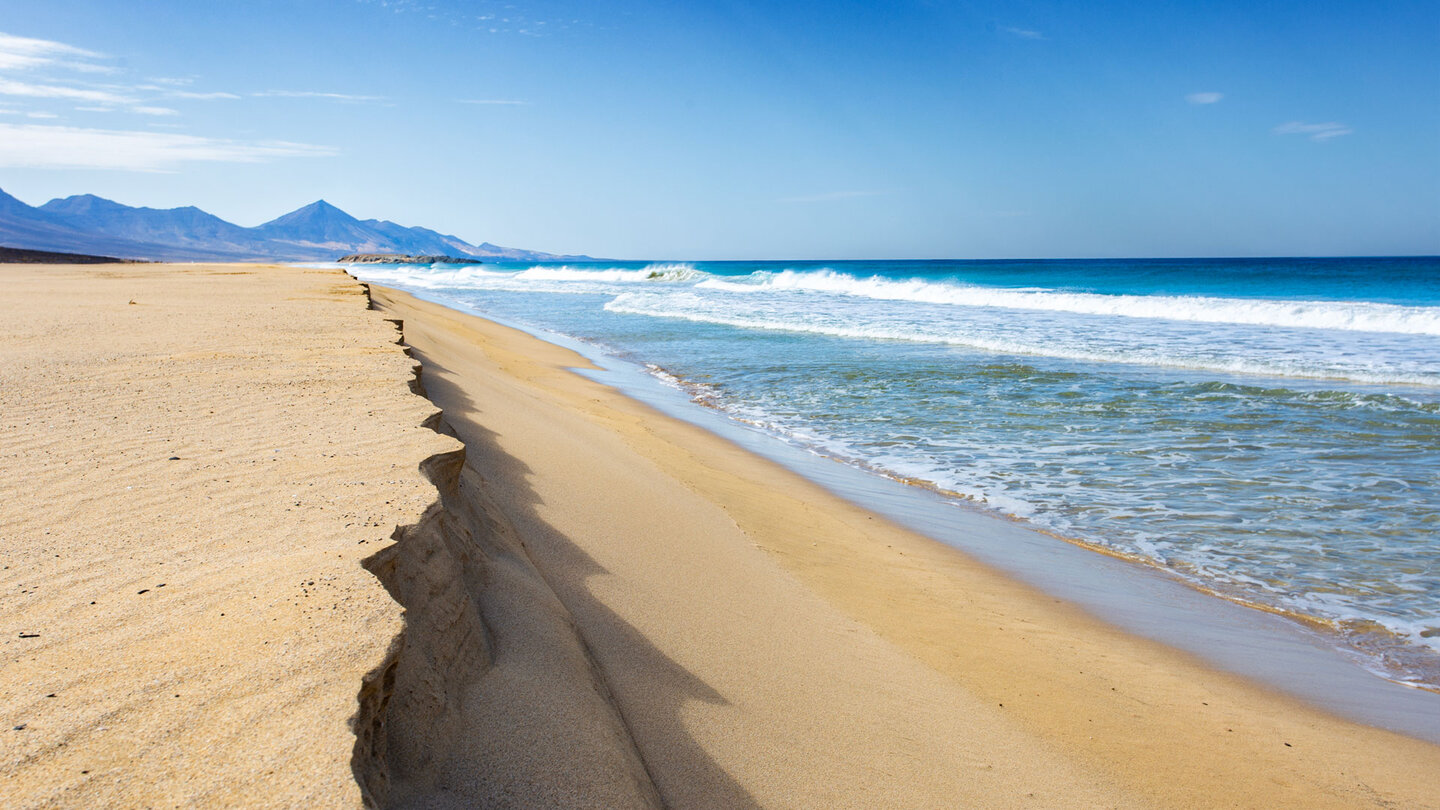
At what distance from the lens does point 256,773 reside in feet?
4.54

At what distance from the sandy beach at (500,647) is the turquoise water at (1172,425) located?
1351 millimetres

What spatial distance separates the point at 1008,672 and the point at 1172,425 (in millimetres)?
6219

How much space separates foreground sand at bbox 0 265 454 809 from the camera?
1.41m

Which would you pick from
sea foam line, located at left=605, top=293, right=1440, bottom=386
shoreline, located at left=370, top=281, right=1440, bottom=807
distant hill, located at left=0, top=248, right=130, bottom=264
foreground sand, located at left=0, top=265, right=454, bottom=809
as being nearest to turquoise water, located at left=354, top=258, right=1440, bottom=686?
sea foam line, located at left=605, top=293, right=1440, bottom=386

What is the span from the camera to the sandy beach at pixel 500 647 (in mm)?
1613

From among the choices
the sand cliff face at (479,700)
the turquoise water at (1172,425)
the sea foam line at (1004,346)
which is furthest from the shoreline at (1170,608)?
the sea foam line at (1004,346)

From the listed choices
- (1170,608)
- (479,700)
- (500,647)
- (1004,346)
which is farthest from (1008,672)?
(1004,346)

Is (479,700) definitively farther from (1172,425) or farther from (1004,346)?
(1004,346)

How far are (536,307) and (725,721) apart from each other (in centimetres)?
2865

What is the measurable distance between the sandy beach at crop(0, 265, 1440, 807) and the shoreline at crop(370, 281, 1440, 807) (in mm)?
18

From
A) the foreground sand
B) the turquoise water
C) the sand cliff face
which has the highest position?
the foreground sand

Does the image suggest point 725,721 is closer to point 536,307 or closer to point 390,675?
point 390,675

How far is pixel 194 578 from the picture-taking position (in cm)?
215

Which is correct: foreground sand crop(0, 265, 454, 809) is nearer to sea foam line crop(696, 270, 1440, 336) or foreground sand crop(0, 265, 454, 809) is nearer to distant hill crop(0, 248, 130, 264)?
sea foam line crop(696, 270, 1440, 336)
